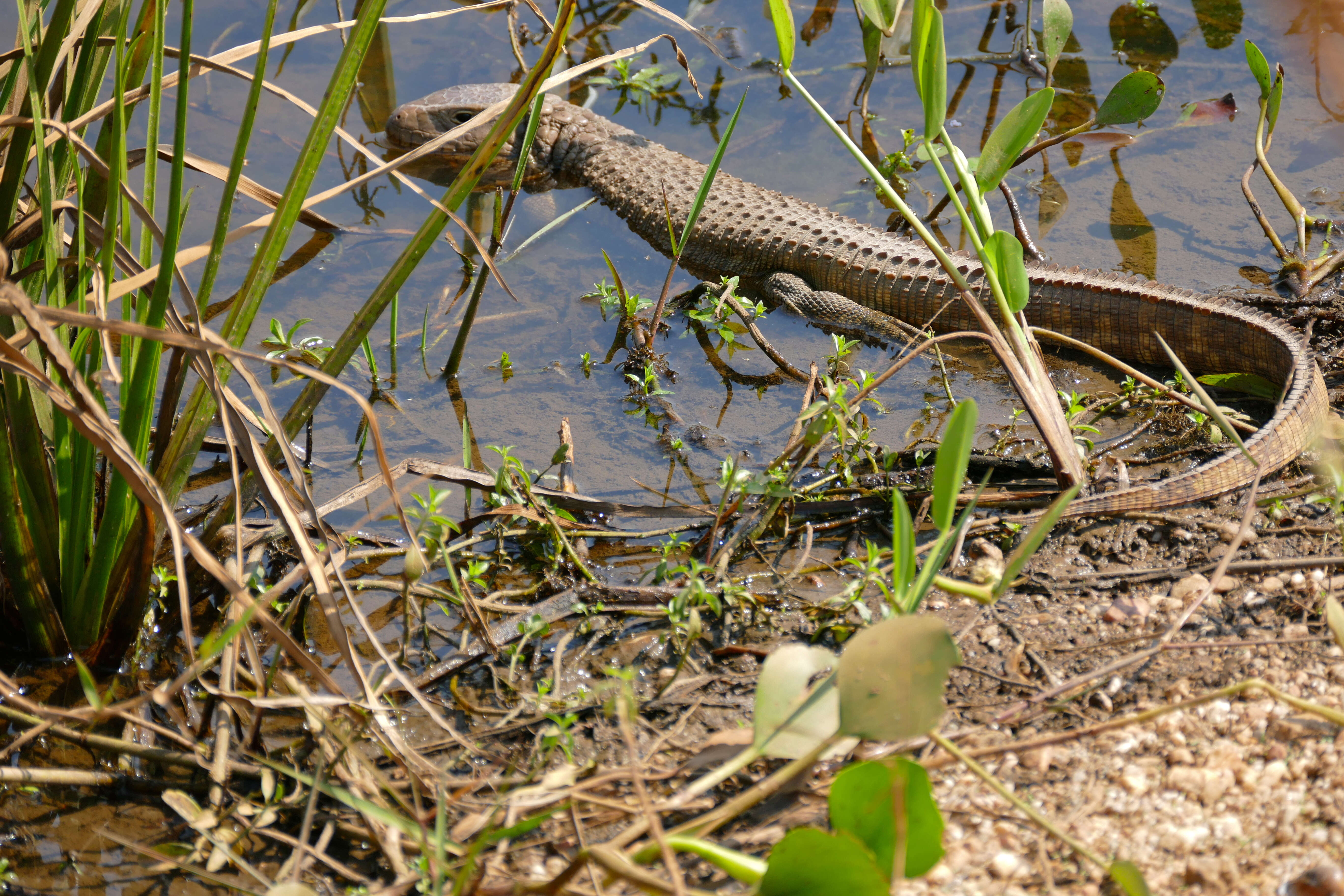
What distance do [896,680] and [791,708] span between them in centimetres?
19

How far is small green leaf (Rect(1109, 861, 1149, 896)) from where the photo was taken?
4.04ft

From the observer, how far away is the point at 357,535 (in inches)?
101

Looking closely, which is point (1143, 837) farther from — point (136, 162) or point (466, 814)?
point (136, 162)

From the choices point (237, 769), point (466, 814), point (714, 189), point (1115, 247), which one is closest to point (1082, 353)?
point (1115, 247)

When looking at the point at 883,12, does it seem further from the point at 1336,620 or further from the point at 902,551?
the point at 1336,620

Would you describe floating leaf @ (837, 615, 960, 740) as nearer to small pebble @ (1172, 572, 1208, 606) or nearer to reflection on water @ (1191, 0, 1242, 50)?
small pebble @ (1172, 572, 1208, 606)

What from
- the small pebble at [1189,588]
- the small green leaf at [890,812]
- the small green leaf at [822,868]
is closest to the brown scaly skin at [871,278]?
the small pebble at [1189,588]

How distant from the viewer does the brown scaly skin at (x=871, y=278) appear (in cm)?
264

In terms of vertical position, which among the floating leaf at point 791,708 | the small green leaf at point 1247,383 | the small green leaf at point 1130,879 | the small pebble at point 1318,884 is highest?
the floating leaf at point 791,708

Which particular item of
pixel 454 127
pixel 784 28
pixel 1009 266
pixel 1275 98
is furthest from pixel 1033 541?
pixel 454 127

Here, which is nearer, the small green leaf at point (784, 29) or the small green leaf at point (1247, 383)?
the small green leaf at point (784, 29)

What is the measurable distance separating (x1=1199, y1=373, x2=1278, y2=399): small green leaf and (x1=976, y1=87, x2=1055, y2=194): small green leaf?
138 cm

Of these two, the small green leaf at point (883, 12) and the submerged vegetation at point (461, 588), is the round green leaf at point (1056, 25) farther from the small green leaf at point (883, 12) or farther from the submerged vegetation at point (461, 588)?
the small green leaf at point (883, 12)

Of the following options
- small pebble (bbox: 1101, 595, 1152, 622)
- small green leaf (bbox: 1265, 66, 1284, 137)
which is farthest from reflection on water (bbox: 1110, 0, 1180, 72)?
small pebble (bbox: 1101, 595, 1152, 622)
